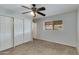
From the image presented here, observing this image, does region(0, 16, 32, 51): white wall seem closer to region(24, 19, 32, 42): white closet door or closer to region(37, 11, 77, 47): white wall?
region(24, 19, 32, 42): white closet door

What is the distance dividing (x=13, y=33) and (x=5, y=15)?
0.98 feet

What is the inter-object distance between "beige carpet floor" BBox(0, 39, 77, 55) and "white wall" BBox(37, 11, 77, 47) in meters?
0.10

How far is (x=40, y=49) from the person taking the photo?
1346 millimetres

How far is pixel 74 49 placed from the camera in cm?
130

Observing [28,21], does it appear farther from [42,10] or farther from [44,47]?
[44,47]

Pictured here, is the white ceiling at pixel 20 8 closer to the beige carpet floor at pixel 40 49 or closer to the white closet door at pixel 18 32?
the white closet door at pixel 18 32

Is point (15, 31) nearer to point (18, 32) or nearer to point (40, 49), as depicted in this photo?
point (18, 32)

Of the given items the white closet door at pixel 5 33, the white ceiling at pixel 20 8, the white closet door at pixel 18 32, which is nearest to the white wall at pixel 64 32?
the white ceiling at pixel 20 8

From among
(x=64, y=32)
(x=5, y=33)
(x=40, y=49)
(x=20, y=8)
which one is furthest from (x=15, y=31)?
(x=64, y=32)

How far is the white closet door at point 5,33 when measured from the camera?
4.01 ft

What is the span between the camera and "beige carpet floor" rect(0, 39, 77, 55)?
126 cm

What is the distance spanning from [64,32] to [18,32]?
782 millimetres

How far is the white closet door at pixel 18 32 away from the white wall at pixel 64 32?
1.10 feet

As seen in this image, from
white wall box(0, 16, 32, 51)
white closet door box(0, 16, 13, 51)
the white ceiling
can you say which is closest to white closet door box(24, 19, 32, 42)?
white wall box(0, 16, 32, 51)
